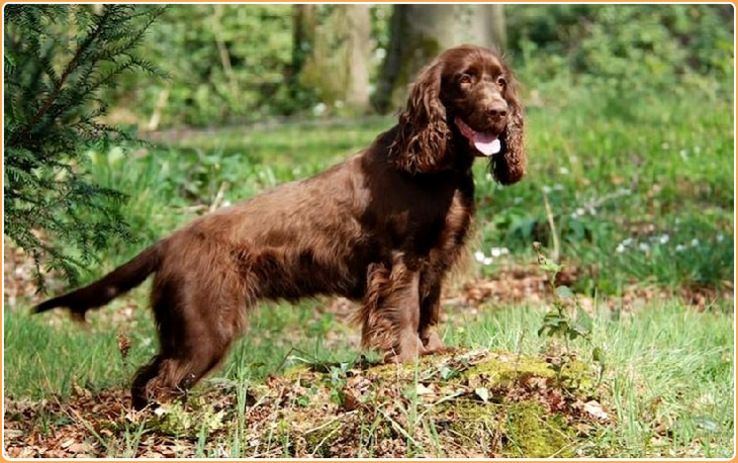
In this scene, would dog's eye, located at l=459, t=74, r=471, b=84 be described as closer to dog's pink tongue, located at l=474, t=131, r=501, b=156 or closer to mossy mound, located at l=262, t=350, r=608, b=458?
dog's pink tongue, located at l=474, t=131, r=501, b=156

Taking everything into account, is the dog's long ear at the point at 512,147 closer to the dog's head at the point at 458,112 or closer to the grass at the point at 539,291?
the dog's head at the point at 458,112

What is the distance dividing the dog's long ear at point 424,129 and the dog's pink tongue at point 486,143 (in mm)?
133

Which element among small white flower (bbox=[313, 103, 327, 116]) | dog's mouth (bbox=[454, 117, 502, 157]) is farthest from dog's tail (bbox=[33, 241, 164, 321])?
small white flower (bbox=[313, 103, 327, 116])

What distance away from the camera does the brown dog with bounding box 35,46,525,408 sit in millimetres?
5070

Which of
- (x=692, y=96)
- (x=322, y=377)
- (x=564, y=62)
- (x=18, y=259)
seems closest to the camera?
(x=322, y=377)

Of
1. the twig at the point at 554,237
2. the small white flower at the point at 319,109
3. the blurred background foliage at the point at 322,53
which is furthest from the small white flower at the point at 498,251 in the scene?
the blurred background foliage at the point at 322,53

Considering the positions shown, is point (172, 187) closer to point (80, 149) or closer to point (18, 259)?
point (18, 259)

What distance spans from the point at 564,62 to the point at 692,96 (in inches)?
205

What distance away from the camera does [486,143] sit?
16.8ft

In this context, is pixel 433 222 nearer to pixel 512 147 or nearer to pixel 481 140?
pixel 481 140

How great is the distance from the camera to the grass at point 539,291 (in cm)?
458

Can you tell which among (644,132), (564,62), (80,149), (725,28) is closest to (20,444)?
(80,149)

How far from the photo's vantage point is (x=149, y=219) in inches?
351

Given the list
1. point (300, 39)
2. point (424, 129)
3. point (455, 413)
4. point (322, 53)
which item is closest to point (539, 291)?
point (424, 129)
